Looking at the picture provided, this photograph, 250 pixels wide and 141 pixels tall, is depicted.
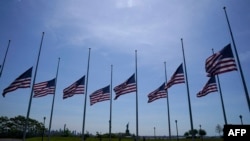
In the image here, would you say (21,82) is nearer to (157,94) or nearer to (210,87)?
(157,94)

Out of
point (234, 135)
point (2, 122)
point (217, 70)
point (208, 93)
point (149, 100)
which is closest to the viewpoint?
point (234, 135)

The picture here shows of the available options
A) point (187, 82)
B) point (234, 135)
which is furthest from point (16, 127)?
point (234, 135)

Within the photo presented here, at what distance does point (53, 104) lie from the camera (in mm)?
31984

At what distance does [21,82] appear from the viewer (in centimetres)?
2486

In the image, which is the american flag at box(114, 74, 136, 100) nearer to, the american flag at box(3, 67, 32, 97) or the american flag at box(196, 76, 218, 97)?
the american flag at box(196, 76, 218, 97)

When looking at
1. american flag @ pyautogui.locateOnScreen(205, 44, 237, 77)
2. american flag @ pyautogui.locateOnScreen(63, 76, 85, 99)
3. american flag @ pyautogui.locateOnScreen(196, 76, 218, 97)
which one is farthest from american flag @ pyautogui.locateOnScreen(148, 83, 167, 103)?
american flag @ pyautogui.locateOnScreen(63, 76, 85, 99)

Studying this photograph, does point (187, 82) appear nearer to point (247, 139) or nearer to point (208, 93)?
point (208, 93)

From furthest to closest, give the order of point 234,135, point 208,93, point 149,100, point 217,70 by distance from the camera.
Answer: point 149,100 < point 208,93 < point 217,70 < point 234,135

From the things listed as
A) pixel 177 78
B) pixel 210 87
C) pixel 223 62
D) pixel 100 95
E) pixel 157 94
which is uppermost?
pixel 177 78

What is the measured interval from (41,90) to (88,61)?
8274 millimetres

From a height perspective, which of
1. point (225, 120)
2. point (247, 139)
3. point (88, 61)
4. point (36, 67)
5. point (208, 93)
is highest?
point (88, 61)

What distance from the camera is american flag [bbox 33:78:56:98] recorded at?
89.6 ft

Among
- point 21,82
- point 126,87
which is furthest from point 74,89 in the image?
point 126,87

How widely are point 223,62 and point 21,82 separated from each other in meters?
21.7
